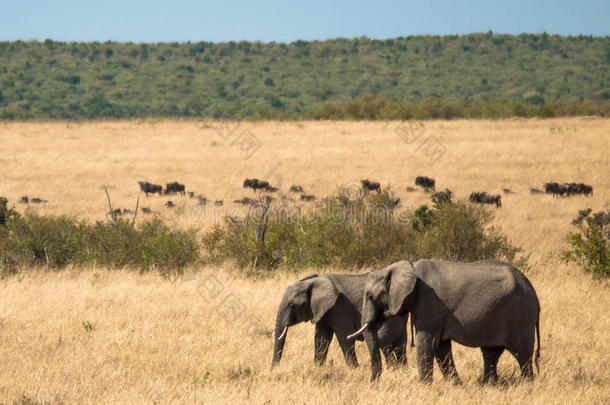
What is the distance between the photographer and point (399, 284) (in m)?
7.40

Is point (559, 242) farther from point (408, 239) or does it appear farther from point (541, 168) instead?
point (541, 168)

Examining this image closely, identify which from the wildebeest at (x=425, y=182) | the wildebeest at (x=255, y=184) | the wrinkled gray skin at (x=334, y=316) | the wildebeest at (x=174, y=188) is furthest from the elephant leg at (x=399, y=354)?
the wildebeest at (x=174, y=188)

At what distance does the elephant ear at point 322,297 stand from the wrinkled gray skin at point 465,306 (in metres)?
0.87

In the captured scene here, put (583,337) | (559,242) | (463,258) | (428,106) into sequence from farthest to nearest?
(428,106)
(559,242)
(463,258)
(583,337)

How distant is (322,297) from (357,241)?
663cm

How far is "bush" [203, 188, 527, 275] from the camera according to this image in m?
14.9

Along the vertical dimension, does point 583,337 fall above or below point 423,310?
below

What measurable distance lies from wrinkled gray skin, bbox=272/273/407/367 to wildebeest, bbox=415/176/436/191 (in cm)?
1932

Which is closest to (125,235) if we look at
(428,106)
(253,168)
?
(253,168)

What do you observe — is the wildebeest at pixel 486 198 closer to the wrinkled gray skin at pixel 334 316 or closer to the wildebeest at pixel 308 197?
the wildebeest at pixel 308 197

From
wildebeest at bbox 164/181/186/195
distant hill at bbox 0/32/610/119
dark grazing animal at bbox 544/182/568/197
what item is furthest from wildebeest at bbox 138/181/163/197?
distant hill at bbox 0/32/610/119

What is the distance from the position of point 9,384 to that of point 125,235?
8675 mm

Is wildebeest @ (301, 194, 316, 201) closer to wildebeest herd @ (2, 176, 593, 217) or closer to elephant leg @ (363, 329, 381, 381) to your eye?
wildebeest herd @ (2, 176, 593, 217)

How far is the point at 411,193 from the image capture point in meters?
27.0
